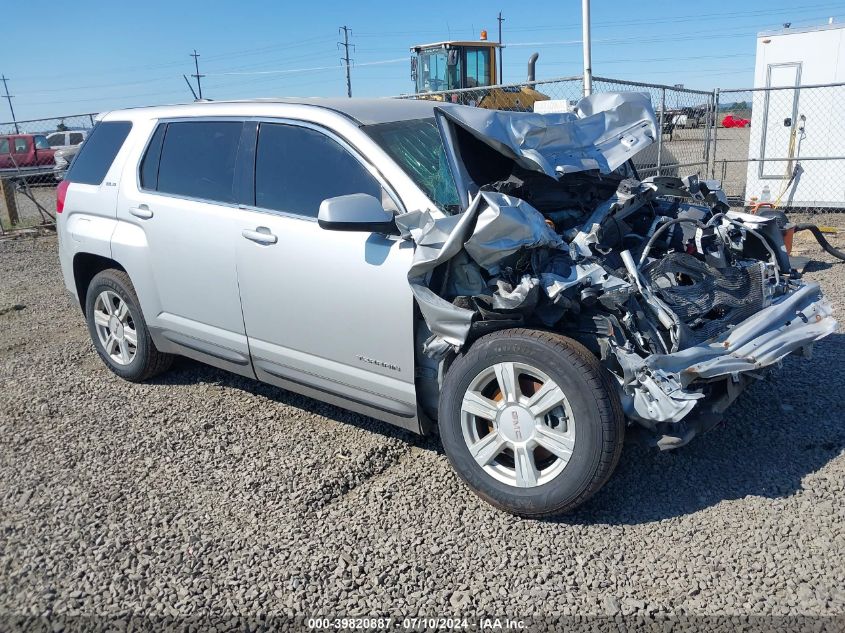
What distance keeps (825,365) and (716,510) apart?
2186 millimetres

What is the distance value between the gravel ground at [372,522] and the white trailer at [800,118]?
25.5 feet

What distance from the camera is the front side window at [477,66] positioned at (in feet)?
60.9

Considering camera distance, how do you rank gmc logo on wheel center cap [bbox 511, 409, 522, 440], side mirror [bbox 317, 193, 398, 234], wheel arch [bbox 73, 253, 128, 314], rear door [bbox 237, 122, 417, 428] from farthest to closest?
wheel arch [bbox 73, 253, 128, 314]
rear door [bbox 237, 122, 417, 428]
side mirror [bbox 317, 193, 398, 234]
gmc logo on wheel center cap [bbox 511, 409, 522, 440]

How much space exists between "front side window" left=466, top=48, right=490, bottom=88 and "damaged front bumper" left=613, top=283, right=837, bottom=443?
16004 millimetres

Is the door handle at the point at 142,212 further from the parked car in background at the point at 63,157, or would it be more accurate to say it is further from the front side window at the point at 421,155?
the parked car in background at the point at 63,157

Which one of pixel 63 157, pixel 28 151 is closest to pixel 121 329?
pixel 63 157

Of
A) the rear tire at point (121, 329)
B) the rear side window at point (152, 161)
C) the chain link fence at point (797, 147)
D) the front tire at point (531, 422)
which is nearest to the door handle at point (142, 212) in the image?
the rear side window at point (152, 161)

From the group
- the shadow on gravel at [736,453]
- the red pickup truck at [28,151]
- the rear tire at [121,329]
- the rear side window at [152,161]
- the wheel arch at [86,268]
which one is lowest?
the red pickup truck at [28,151]

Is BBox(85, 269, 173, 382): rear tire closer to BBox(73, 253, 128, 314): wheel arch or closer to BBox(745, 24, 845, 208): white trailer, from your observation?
BBox(73, 253, 128, 314): wheel arch

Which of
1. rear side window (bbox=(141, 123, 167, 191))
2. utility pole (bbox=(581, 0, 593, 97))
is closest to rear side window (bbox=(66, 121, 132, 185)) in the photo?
rear side window (bbox=(141, 123, 167, 191))

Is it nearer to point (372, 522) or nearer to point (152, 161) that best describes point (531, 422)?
point (372, 522)

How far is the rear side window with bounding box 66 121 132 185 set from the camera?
512cm

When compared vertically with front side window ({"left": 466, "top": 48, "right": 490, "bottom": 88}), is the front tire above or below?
below

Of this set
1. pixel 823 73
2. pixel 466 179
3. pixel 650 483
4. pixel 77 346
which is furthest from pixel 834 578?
pixel 823 73
